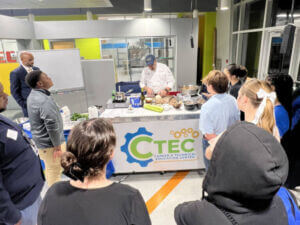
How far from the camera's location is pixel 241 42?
6539 millimetres

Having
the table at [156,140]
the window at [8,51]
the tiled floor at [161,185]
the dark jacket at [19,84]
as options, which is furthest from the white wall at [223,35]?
the window at [8,51]

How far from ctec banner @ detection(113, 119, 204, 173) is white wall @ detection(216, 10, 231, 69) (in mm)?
5520

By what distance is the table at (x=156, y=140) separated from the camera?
2.61 meters

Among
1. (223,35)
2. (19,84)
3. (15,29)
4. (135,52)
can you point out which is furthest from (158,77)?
(223,35)

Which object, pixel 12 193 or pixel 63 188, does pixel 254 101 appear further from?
pixel 12 193

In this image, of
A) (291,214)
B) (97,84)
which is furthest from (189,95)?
(97,84)

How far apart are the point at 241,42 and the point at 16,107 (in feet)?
25.4

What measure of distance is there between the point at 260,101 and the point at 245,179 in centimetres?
92

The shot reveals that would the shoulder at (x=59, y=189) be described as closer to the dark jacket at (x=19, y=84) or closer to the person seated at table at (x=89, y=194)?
the person seated at table at (x=89, y=194)

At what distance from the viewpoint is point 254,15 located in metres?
5.82

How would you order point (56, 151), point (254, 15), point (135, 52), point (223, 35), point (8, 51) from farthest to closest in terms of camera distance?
point (223, 35), point (135, 52), point (8, 51), point (254, 15), point (56, 151)

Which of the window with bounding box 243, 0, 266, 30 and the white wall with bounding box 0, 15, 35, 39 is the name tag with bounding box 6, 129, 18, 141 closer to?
the white wall with bounding box 0, 15, 35, 39

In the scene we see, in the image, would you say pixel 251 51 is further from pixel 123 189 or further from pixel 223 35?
pixel 123 189

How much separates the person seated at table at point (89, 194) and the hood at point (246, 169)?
0.34m
